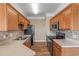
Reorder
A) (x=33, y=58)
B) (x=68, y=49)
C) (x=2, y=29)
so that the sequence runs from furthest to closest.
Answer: (x=68, y=49), (x=2, y=29), (x=33, y=58)

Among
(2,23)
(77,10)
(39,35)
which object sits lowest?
(39,35)

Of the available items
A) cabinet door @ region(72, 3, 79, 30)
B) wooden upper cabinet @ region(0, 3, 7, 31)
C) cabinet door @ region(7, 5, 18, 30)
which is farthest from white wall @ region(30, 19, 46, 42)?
wooden upper cabinet @ region(0, 3, 7, 31)

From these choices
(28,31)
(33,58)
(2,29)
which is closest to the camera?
(33,58)

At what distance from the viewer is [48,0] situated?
748mm

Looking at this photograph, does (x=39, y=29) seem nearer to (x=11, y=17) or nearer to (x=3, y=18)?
(x=11, y=17)

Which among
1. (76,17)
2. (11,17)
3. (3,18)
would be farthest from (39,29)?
(3,18)

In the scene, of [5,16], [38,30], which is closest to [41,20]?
[38,30]

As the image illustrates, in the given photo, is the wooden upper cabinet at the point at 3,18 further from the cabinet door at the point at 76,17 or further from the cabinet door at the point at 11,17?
the cabinet door at the point at 76,17

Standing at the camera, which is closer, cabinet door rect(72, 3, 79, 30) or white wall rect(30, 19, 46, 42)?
cabinet door rect(72, 3, 79, 30)

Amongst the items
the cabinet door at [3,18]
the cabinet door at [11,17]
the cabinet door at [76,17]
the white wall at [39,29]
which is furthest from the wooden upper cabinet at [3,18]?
the white wall at [39,29]

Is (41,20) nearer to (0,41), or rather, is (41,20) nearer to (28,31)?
(28,31)

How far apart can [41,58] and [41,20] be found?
37.8 feet

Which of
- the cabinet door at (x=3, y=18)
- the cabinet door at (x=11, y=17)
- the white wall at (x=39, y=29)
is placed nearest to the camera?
the cabinet door at (x=3, y=18)

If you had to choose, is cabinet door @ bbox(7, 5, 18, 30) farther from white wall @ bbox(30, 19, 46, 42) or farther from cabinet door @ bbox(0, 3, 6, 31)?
white wall @ bbox(30, 19, 46, 42)
